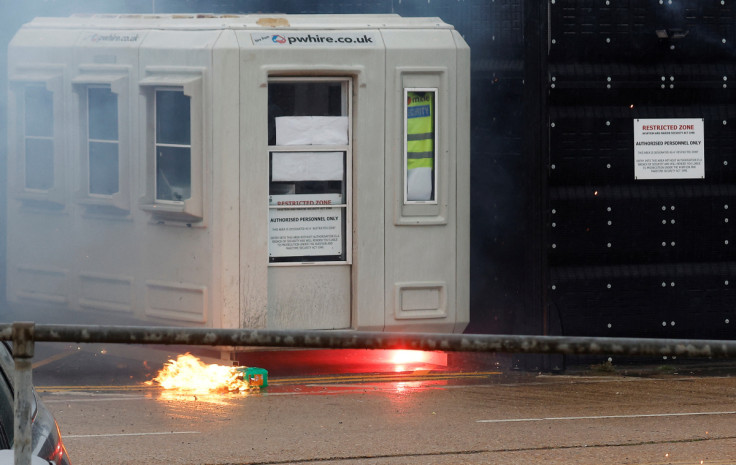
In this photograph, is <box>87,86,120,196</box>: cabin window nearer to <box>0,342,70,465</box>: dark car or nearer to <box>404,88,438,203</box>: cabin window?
<box>404,88,438,203</box>: cabin window

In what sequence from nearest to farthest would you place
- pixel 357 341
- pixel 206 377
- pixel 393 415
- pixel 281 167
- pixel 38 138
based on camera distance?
pixel 357 341 → pixel 393 415 → pixel 206 377 → pixel 281 167 → pixel 38 138

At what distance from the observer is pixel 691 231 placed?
10578mm

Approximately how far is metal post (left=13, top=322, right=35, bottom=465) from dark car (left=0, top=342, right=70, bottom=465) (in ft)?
0.07

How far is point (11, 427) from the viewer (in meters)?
4.05

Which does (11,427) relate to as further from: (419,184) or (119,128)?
(119,128)

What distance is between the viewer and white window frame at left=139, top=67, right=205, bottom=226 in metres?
9.80

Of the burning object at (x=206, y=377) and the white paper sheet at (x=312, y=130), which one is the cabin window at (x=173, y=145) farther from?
the burning object at (x=206, y=377)

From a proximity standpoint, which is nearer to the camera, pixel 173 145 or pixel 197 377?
pixel 197 377

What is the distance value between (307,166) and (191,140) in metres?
0.86

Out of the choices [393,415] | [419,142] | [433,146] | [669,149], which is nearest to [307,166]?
[419,142]

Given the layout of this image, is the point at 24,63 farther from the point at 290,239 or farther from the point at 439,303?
the point at 439,303

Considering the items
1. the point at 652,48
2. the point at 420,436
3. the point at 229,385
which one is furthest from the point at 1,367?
the point at 652,48

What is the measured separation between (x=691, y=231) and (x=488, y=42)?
2.14 metres

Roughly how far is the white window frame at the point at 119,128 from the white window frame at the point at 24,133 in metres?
0.21
